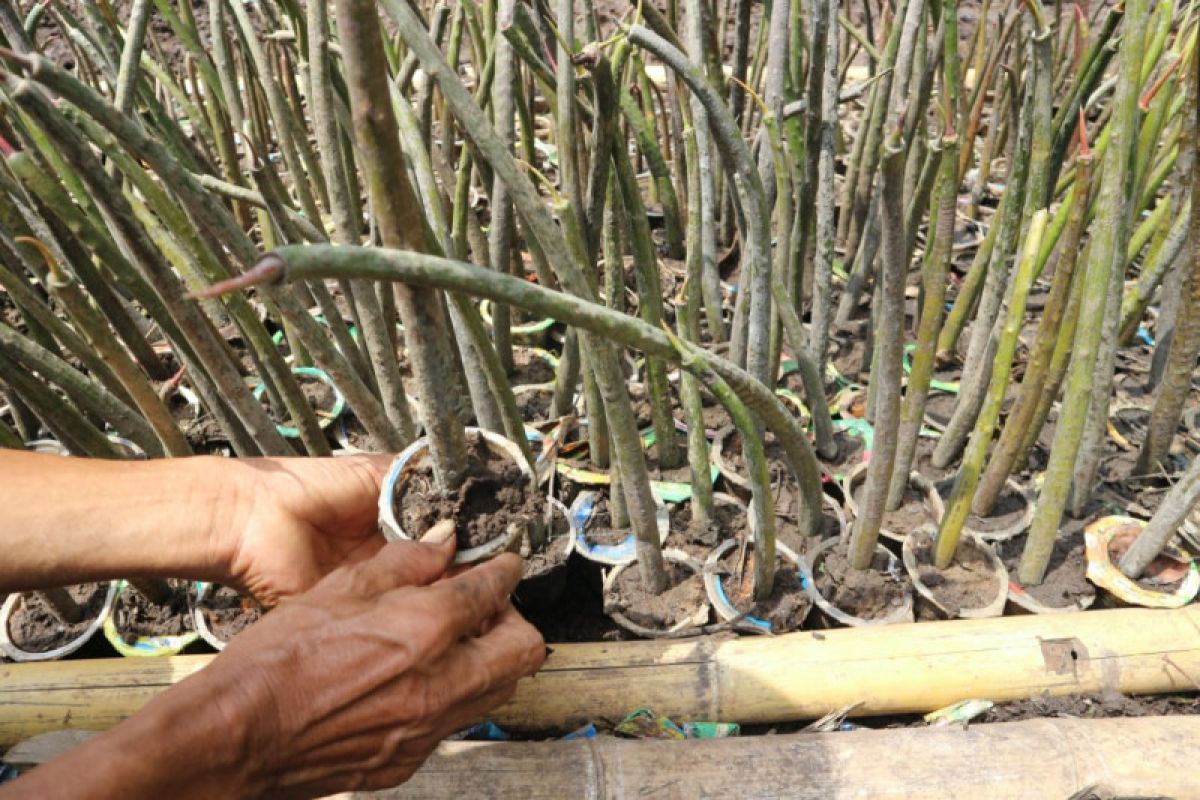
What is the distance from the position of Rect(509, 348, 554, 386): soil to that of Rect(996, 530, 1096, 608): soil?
81cm

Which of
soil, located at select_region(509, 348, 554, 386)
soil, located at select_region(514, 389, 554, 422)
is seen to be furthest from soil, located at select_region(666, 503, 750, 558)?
soil, located at select_region(509, 348, 554, 386)

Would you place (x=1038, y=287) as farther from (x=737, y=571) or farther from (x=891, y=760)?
(x=891, y=760)

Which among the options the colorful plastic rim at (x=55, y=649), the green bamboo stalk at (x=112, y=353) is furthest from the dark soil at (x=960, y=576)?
the colorful plastic rim at (x=55, y=649)

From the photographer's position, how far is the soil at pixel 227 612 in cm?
108

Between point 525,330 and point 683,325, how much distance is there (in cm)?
52

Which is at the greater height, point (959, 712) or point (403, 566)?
point (403, 566)

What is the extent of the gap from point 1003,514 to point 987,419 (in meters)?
0.22

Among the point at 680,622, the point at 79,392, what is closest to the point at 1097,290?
the point at 680,622

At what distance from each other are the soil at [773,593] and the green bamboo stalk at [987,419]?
190 millimetres

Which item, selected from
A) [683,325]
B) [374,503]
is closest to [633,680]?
[374,503]

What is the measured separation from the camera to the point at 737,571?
1051 mm

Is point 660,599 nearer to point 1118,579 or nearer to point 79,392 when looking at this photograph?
point 1118,579

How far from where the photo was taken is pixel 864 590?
102 centimetres

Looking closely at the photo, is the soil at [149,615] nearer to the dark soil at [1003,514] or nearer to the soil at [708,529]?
the soil at [708,529]
